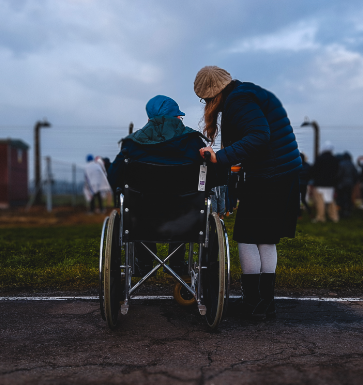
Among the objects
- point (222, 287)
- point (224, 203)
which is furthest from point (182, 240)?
point (224, 203)

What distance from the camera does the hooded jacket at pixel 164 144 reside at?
10.6 feet

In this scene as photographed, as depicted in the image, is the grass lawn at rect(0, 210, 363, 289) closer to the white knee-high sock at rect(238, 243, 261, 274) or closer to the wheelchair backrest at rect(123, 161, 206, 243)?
the white knee-high sock at rect(238, 243, 261, 274)

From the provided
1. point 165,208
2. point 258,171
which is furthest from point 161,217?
point 258,171

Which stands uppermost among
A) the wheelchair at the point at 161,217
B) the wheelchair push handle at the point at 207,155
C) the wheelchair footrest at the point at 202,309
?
the wheelchair push handle at the point at 207,155

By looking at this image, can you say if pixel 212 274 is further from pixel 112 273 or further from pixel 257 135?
pixel 257 135

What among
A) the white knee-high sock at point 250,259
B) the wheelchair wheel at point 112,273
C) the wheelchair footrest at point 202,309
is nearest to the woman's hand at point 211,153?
the wheelchair wheel at point 112,273

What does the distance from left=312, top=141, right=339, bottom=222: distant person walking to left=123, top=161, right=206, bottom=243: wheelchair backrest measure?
8.95m

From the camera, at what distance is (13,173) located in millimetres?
19891

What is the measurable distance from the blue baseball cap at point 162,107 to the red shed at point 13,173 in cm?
1666

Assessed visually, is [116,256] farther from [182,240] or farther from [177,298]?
[177,298]

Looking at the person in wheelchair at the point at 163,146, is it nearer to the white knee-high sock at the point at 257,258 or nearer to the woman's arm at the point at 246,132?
the woman's arm at the point at 246,132

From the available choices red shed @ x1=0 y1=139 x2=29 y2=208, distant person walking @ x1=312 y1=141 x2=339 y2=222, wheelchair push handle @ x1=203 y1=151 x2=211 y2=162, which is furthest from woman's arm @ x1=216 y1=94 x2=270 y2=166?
red shed @ x1=0 y1=139 x2=29 y2=208

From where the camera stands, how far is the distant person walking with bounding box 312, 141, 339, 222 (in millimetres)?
11609

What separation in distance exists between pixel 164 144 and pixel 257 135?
2.10 ft
